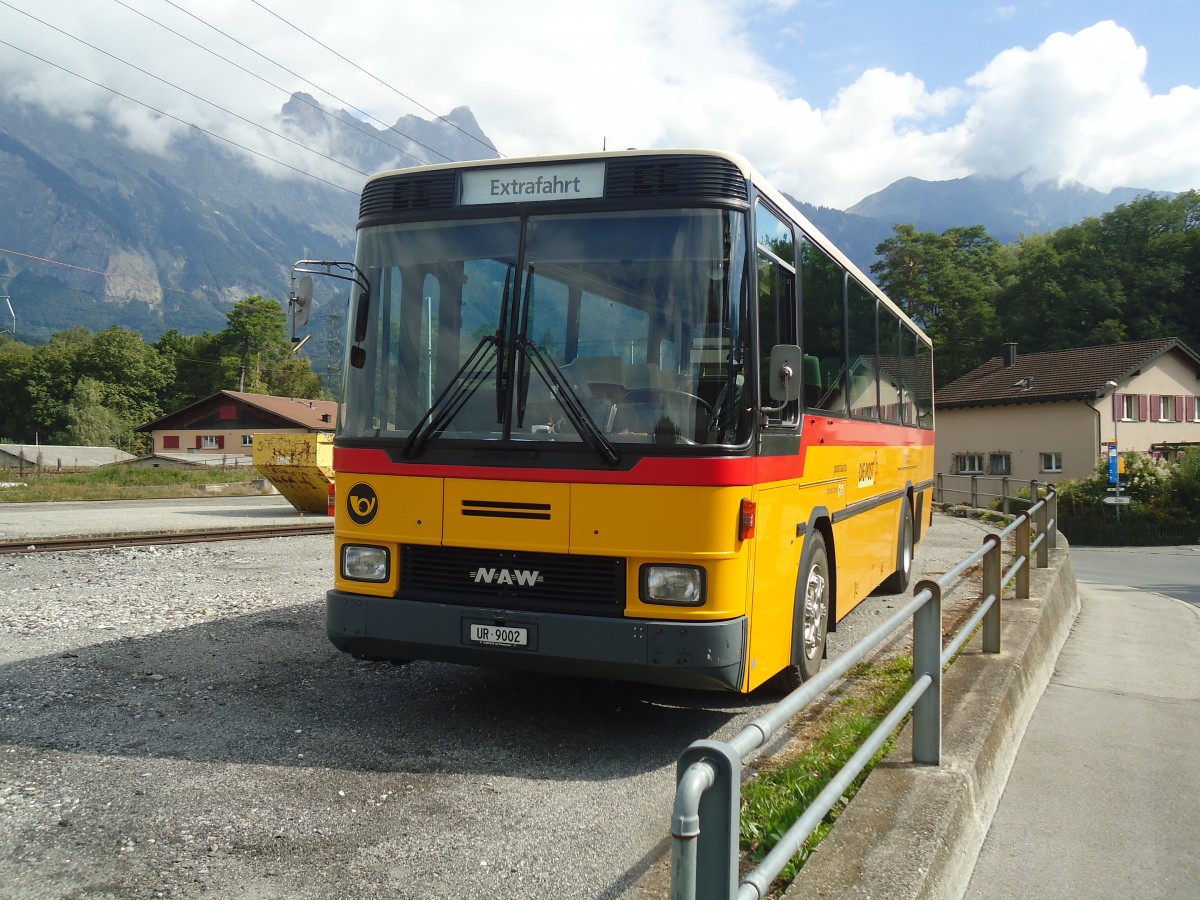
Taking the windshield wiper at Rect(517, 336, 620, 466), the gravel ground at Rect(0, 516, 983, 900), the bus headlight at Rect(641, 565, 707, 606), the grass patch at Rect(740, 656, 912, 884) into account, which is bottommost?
the gravel ground at Rect(0, 516, 983, 900)

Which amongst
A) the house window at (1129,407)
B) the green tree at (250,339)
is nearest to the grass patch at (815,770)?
the house window at (1129,407)

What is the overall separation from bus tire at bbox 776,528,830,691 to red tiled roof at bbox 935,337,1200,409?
45.7 meters

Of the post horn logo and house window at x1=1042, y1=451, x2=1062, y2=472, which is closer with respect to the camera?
the post horn logo

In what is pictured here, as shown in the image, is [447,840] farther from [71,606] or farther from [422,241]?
[71,606]

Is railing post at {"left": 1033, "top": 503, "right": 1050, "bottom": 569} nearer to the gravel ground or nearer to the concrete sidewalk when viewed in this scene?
the concrete sidewalk

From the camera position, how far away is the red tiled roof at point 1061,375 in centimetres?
4866

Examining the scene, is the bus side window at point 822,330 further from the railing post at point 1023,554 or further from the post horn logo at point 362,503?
the railing post at point 1023,554

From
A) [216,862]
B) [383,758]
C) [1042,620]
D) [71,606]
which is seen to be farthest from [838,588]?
[71,606]

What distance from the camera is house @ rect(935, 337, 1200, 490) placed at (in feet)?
159

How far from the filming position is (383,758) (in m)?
5.19

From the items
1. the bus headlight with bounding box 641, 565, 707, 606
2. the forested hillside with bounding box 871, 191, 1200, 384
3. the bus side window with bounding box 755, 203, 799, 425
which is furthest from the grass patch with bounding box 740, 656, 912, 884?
the forested hillside with bounding box 871, 191, 1200, 384

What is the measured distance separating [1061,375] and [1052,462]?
458 cm

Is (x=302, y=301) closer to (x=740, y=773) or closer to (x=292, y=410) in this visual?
(x=740, y=773)

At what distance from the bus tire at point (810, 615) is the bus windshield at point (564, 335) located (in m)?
1.41
